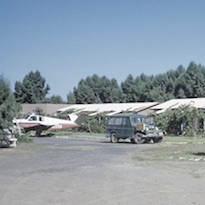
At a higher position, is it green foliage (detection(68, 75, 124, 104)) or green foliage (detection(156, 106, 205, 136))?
green foliage (detection(68, 75, 124, 104))

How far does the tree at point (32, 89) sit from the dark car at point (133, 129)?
59.3m

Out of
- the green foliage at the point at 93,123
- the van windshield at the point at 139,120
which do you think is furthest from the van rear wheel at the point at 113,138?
the green foliage at the point at 93,123

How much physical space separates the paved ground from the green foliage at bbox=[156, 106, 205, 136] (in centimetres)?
2297

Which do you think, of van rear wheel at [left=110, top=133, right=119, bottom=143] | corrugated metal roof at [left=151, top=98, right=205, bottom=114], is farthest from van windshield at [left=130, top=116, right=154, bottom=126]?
corrugated metal roof at [left=151, top=98, right=205, bottom=114]

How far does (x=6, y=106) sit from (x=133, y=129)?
9.28 m

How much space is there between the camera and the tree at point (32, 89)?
89.9m

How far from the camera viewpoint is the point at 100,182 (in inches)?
459

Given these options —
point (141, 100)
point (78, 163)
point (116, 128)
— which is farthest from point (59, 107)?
point (78, 163)

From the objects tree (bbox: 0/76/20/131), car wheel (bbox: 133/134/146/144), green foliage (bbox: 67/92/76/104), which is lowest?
car wheel (bbox: 133/134/146/144)

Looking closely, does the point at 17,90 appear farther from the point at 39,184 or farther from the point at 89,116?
the point at 39,184

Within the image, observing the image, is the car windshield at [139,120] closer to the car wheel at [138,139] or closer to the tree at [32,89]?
the car wheel at [138,139]

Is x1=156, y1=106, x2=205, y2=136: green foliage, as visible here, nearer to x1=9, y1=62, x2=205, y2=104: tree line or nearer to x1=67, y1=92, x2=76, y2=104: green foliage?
x1=9, y1=62, x2=205, y2=104: tree line

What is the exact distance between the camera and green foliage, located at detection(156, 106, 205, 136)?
1538 inches

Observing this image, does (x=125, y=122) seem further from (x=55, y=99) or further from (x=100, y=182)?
(x=55, y=99)
